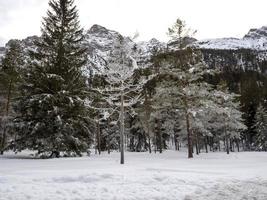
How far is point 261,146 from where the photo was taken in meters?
60.5

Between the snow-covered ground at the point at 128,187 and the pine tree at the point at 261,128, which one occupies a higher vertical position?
the pine tree at the point at 261,128

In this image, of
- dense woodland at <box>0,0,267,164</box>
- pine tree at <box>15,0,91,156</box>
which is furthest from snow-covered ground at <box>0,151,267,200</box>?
pine tree at <box>15,0,91,156</box>

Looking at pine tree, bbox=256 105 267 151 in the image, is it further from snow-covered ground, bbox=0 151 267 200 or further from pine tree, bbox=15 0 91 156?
snow-covered ground, bbox=0 151 267 200

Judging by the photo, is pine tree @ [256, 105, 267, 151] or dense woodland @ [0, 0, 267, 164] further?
pine tree @ [256, 105, 267, 151]

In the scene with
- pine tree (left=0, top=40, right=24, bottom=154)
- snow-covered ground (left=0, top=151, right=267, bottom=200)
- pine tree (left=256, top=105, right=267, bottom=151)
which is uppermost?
pine tree (left=0, top=40, right=24, bottom=154)

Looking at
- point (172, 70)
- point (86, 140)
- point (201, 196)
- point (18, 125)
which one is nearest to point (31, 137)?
point (18, 125)

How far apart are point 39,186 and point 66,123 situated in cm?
1409

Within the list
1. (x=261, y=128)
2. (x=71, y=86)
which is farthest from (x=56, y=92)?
(x=261, y=128)

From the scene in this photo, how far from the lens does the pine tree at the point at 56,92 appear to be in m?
25.8

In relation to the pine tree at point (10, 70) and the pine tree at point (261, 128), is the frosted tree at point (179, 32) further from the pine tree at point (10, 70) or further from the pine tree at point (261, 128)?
the pine tree at point (261, 128)

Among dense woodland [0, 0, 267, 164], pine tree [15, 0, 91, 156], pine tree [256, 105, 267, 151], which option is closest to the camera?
dense woodland [0, 0, 267, 164]

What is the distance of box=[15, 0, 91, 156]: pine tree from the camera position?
84.8 ft

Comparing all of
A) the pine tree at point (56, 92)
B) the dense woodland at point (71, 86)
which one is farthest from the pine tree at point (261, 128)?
→ the pine tree at point (56, 92)

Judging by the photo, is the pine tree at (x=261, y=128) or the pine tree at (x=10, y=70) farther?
the pine tree at (x=261, y=128)
